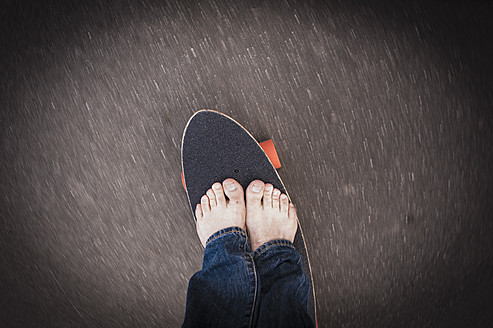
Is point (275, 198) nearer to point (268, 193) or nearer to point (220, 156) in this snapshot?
point (268, 193)

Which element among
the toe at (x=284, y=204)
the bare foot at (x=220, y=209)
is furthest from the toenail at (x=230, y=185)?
the toe at (x=284, y=204)

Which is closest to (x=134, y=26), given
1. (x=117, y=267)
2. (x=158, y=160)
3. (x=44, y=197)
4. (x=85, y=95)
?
(x=85, y=95)

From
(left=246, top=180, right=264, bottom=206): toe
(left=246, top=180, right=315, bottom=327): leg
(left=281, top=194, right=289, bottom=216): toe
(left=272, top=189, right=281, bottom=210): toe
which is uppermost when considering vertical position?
(left=246, top=180, right=264, bottom=206): toe

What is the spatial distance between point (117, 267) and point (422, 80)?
0.90 metres

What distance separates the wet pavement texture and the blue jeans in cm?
18

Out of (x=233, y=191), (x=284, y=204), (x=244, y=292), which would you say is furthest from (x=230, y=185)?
(x=244, y=292)

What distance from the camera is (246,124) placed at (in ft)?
2.25

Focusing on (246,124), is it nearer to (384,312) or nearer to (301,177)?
(301,177)

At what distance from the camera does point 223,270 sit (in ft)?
1.79

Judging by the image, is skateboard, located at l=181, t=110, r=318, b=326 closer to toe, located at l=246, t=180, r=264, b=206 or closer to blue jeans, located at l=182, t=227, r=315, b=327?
toe, located at l=246, t=180, r=264, b=206

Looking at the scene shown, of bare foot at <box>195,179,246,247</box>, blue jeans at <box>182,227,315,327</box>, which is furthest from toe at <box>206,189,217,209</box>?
blue jeans at <box>182,227,315,327</box>

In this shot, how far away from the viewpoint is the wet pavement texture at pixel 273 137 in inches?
26.0

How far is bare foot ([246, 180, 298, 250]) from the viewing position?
26.2 inches

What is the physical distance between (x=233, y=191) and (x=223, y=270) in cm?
19
